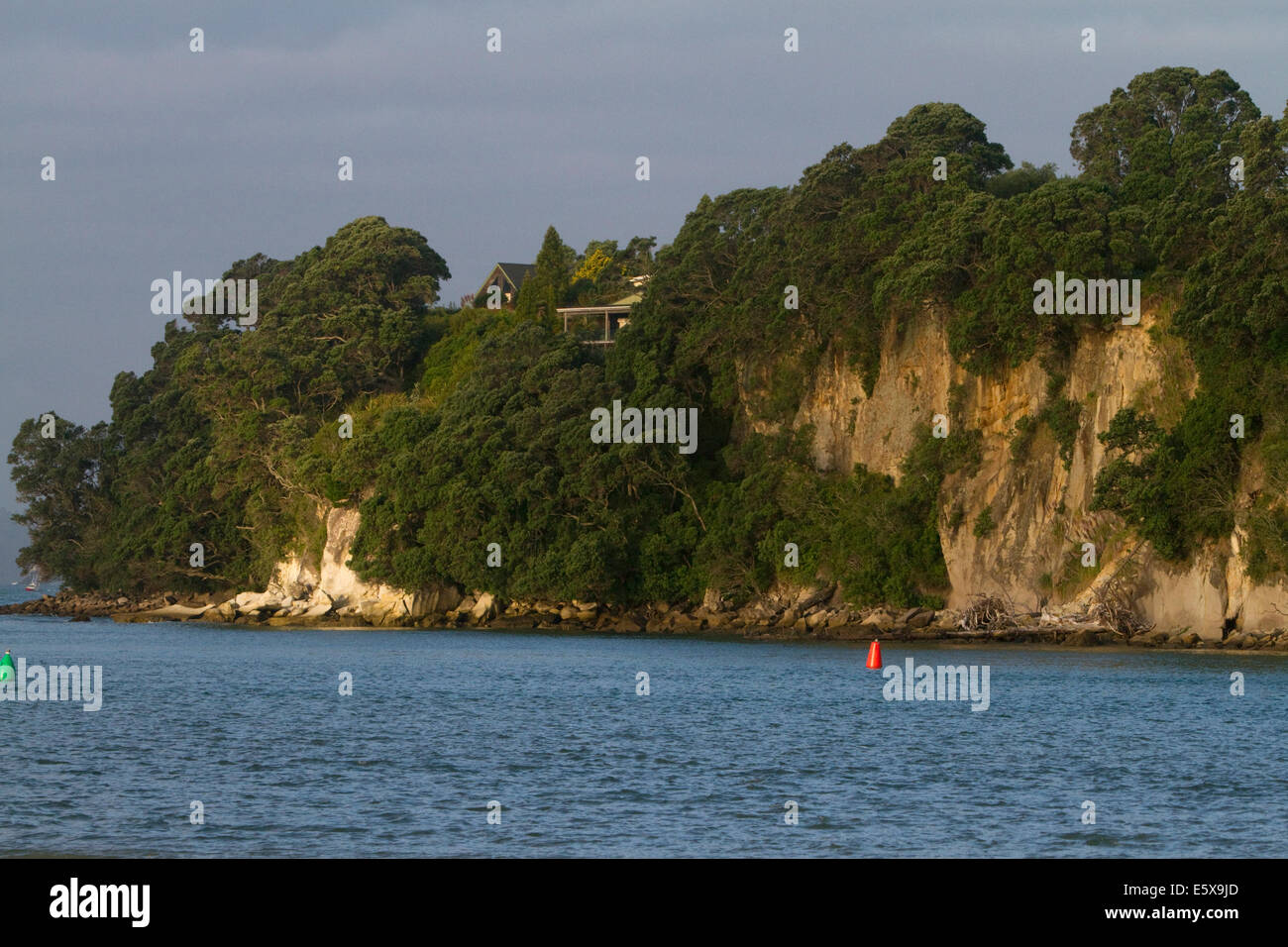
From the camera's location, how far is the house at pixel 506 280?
4668 inches

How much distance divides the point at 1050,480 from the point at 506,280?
2566 inches

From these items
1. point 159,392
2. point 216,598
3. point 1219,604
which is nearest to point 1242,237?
point 1219,604

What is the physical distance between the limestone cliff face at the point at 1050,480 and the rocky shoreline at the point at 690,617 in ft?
3.96

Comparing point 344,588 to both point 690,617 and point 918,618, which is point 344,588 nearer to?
point 690,617

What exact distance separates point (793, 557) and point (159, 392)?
5978cm

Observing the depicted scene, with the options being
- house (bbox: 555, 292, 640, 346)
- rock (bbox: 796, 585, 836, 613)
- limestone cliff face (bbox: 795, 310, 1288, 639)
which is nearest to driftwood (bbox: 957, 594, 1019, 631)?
limestone cliff face (bbox: 795, 310, 1288, 639)

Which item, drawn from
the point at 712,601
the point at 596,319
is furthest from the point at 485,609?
the point at 596,319

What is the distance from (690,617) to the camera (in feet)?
249

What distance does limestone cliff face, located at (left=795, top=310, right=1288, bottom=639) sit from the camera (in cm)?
5656

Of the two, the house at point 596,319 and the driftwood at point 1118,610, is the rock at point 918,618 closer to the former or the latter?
the driftwood at point 1118,610

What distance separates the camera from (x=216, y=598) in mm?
97312

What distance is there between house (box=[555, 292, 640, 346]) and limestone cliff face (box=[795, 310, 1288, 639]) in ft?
94.5

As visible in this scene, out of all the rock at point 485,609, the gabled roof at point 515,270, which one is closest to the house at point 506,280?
the gabled roof at point 515,270
